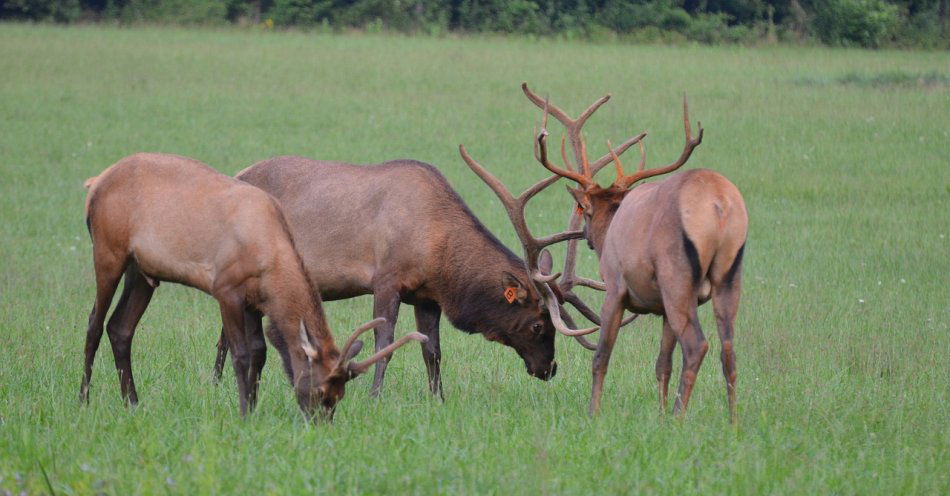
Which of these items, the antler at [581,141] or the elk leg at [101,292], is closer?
the elk leg at [101,292]

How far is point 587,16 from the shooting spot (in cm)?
4781

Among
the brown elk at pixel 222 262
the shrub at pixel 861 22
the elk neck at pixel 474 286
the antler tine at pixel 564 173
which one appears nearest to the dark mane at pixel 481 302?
the elk neck at pixel 474 286

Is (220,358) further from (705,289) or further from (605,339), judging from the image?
(705,289)

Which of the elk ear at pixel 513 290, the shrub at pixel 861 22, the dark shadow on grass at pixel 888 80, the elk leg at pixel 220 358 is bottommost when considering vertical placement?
the shrub at pixel 861 22

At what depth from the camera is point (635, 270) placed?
7.32 meters

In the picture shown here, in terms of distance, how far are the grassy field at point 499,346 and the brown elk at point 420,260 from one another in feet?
1.12

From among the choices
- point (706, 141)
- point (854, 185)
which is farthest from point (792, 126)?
point (854, 185)

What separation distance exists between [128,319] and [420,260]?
2068 millimetres

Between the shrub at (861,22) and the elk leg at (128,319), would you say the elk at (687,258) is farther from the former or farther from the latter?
the shrub at (861,22)

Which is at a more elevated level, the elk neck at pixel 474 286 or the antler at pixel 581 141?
the antler at pixel 581 141

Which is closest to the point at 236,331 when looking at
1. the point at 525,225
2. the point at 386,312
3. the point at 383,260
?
the point at 386,312

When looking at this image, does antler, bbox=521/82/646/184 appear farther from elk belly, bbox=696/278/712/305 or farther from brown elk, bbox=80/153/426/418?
brown elk, bbox=80/153/426/418

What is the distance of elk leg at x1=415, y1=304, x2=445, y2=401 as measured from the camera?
875cm

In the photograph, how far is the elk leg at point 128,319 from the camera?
26.3 feet
